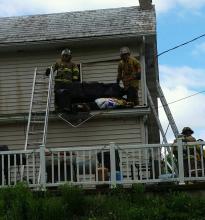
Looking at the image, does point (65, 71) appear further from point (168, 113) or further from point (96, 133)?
point (168, 113)

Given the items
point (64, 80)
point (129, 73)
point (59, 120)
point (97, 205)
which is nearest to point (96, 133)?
point (59, 120)

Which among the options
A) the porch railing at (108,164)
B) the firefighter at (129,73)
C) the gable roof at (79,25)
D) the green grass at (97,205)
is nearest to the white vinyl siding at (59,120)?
the gable roof at (79,25)

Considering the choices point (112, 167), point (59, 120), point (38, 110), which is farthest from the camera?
point (38, 110)

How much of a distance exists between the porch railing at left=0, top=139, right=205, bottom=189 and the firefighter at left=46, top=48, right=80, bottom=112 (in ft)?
8.28

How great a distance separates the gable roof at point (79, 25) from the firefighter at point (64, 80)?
5.13ft

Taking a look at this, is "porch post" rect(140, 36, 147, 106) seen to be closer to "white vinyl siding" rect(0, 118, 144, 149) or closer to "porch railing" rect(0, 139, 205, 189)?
"white vinyl siding" rect(0, 118, 144, 149)

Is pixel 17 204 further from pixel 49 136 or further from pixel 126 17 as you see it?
pixel 126 17

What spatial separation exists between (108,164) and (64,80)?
141 inches

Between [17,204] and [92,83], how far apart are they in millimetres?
5729

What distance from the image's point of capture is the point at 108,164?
13195mm

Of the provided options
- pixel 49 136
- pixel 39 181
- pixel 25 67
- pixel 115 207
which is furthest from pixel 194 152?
pixel 25 67

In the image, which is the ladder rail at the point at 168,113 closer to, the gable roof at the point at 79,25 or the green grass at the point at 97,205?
the gable roof at the point at 79,25

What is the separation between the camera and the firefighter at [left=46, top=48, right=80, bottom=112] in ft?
51.6

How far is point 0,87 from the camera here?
17.9 meters
